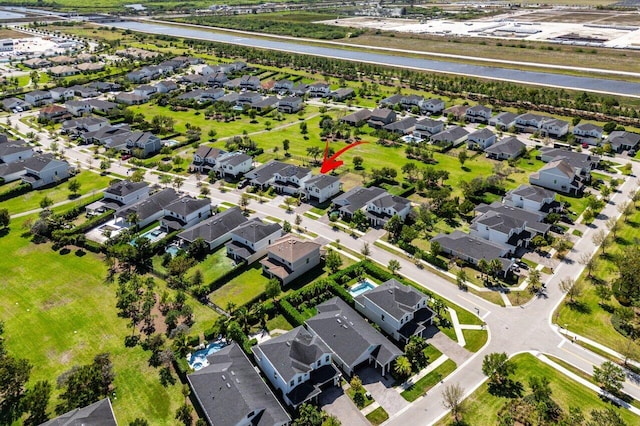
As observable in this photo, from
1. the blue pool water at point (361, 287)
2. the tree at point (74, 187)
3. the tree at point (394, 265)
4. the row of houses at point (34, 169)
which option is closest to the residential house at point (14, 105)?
the row of houses at point (34, 169)

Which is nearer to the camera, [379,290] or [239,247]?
[379,290]

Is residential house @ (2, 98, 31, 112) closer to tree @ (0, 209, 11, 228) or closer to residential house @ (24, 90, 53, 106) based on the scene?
residential house @ (24, 90, 53, 106)

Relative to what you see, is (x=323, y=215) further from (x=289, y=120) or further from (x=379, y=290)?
(x=289, y=120)

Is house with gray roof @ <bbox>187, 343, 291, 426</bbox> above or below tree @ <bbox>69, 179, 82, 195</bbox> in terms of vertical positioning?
below

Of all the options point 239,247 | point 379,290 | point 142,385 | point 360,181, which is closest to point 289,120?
point 360,181

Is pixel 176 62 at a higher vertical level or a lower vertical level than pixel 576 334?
higher

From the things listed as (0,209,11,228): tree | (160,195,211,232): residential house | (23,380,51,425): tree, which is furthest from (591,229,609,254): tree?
(0,209,11,228): tree
